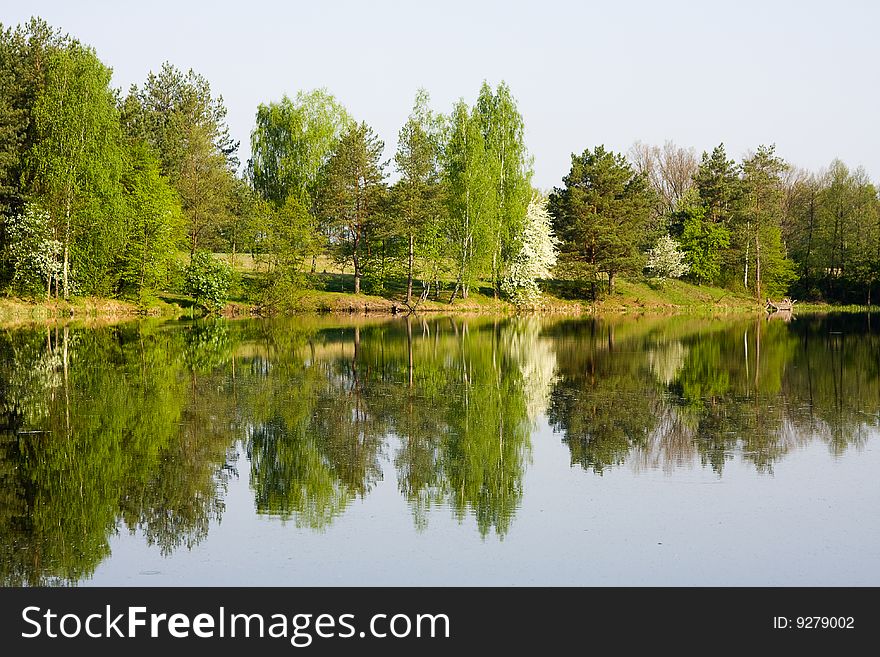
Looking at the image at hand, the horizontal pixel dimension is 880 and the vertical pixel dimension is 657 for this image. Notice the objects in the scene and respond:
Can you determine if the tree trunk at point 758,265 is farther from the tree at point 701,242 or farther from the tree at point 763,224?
the tree at point 701,242

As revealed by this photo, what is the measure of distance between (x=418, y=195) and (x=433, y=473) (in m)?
49.2

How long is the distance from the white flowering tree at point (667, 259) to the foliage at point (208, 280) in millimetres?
35670

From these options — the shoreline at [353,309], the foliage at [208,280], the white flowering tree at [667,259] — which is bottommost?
the shoreline at [353,309]

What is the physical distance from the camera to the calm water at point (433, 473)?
8656 mm

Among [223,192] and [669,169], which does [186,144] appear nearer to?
[223,192]

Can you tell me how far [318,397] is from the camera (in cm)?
1944

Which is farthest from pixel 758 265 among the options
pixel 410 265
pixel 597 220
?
pixel 410 265

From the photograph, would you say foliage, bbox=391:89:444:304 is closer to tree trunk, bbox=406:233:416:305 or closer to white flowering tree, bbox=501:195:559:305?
tree trunk, bbox=406:233:416:305

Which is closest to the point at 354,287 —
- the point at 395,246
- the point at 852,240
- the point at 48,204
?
the point at 395,246

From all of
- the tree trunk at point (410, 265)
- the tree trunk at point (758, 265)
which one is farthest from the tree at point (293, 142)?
the tree trunk at point (758, 265)

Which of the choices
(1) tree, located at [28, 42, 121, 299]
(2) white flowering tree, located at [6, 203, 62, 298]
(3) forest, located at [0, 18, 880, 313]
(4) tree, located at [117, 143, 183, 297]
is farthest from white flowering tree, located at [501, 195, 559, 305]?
(2) white flowering tree, located at [6, 203, 62, 298]

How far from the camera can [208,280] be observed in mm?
55250

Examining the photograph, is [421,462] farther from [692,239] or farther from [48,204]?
[692,239]

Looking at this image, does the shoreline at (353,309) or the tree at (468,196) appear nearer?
the shoreline at (353,309)
